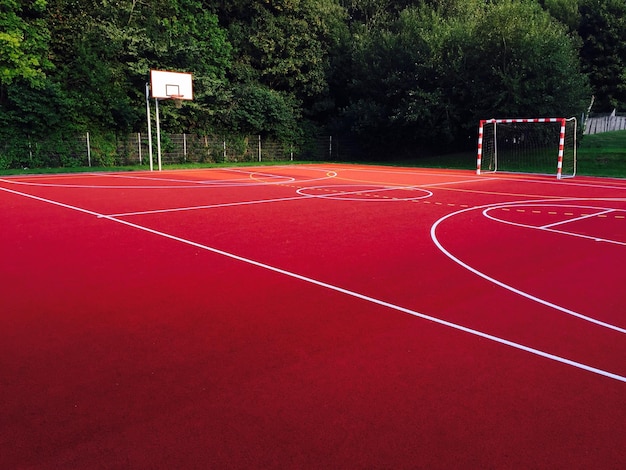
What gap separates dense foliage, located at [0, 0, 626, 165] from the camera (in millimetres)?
23875

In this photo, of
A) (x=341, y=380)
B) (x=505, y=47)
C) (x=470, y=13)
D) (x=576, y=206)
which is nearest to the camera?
(x=341, y=380)

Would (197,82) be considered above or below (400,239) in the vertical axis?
above

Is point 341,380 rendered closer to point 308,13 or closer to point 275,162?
point 275,162

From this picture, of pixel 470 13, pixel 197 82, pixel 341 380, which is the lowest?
pixel 341 380

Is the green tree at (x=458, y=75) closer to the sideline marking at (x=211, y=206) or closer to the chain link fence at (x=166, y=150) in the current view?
the chain link fence at (x=166, y=150)

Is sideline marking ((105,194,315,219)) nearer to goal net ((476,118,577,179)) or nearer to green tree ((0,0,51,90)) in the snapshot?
goal net ((476,118,577,179))

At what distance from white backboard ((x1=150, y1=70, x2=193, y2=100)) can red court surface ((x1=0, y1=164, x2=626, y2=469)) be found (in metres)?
14.4

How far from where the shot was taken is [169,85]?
21922 millimetres

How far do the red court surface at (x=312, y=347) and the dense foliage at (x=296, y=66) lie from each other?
18.4 m

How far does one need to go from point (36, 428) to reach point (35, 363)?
2.87 ft

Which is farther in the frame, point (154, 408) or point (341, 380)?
point (341, 380)

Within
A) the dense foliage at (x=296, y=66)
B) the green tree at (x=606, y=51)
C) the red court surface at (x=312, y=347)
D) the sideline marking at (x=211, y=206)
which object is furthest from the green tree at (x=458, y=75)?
the red court surface at (x=312, y=347)

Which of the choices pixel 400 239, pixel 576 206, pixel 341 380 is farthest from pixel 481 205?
pixel 341 380

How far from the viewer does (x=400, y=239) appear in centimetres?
733
